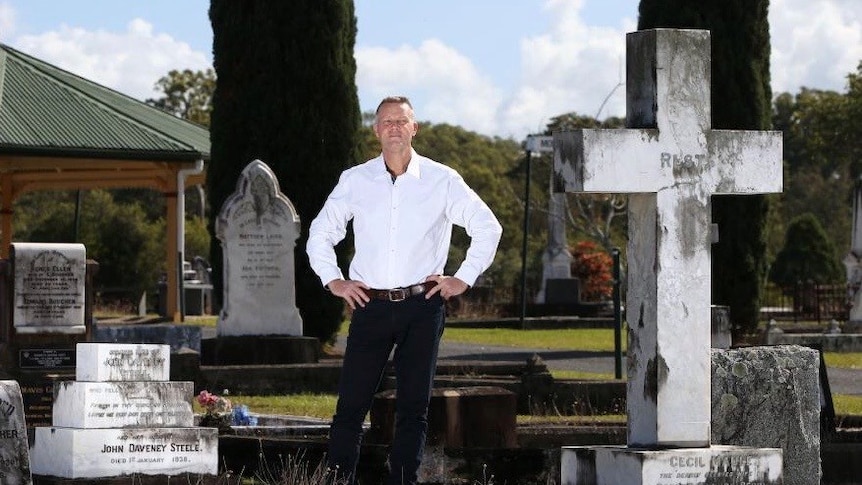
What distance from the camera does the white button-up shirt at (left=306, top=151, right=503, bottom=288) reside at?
27.6 feet

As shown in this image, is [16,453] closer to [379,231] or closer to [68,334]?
[379,231]

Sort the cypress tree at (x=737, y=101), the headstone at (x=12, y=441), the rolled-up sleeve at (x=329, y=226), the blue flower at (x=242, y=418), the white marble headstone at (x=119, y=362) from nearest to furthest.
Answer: the rolled-up sleeve at (x=329, y=226)
the headstone at (x=12, y=441)
the white marble headstone at (x=119, y=362)
the blue flower at (x=242, y=418)
the cypress tree at (x=737, y=101)

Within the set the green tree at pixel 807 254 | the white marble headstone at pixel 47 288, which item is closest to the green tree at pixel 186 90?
the green tree at pixel 807 254

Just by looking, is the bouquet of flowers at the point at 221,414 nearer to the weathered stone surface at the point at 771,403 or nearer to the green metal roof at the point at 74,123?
the weathered stone surface at the point at 771,403

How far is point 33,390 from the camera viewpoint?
50.3ft

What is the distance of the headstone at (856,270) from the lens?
101 ft

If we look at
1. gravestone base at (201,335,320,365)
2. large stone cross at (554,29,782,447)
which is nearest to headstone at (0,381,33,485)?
large stone cross at (554,29,782,447)

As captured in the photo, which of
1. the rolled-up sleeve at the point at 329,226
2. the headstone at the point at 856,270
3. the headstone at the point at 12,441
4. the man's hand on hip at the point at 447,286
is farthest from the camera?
the headstone at the point at 856,270

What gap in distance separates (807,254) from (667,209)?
43.2 meters

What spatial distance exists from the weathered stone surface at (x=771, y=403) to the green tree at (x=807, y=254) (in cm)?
4047

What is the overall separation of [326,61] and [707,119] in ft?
59.9

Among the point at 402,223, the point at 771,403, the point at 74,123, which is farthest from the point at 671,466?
the point at 74,123

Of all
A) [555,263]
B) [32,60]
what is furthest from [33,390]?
[555,263]

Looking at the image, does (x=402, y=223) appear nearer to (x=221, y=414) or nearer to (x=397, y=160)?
(x=397, y=160)
